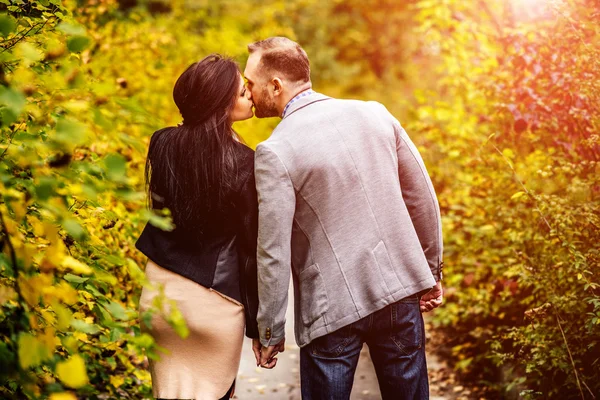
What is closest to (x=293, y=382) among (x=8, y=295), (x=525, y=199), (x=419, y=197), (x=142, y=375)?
(x=142, y=375)

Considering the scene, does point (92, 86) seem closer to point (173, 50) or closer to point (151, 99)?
point (151, 99)

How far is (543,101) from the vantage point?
173 inches

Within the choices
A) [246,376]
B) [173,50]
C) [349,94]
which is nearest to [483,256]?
[246,376]

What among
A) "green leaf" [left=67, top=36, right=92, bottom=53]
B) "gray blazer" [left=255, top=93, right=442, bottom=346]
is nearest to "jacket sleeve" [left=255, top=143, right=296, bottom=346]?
"gray blazer" [left=255, top=93, right=442, bottom=346]

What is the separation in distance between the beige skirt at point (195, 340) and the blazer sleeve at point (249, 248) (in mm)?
62

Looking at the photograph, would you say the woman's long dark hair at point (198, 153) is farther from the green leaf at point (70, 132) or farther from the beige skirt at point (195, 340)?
the green leaf at point (70, 132)

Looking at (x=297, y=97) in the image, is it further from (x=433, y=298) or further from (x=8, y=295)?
(x=8, y=295)

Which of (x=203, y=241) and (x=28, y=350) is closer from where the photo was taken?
(x=28, y=350)

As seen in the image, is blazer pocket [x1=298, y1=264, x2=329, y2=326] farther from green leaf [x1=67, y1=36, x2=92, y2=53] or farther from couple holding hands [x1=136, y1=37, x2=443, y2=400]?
green leaf [x1=67, y1=36, x2=92, y2=53]

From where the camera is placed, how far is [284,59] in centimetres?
284

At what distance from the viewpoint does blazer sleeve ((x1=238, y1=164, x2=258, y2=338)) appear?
277 centimetres

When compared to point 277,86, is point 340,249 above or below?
below

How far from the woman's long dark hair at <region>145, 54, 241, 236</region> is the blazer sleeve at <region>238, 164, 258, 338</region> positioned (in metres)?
0.08

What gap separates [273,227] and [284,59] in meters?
0.73
